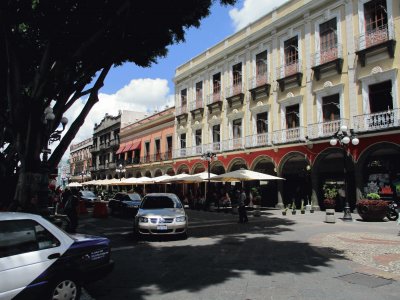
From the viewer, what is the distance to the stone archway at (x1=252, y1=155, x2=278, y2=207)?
26109mm

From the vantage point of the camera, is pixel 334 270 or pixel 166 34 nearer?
pixel 334 270

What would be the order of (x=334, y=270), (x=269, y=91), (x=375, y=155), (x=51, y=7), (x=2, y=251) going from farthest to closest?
1. (x=269, y=91)
2. (x=375, y=155)
3. (x=51, y=7)
4. (x=334, y=270)
5. (x=2, y=251)

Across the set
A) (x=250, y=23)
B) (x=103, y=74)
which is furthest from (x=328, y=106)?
(x=103, y=74)

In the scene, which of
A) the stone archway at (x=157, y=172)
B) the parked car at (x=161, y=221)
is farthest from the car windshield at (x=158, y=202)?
the stone archway at (x=157, y=172)

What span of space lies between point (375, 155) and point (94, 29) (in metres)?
15.9

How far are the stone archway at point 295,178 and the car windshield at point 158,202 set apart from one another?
12.8 m

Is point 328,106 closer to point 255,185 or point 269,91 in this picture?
point 269,91

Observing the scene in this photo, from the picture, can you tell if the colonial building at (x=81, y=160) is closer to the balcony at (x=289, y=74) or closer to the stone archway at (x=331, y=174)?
the balcony at (x=289, y=74)

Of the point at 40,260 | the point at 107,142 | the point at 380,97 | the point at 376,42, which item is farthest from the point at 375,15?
the point at 107,142

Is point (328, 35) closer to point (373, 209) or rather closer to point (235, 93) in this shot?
point (235, 93)

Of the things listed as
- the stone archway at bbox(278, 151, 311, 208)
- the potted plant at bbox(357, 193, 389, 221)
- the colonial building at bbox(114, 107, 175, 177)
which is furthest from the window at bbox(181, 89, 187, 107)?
the potted plant at bbox(357, 193, 389, 221)

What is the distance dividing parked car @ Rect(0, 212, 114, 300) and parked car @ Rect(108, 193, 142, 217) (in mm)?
15196

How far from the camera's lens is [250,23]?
92.4 feet

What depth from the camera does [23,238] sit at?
451cm
